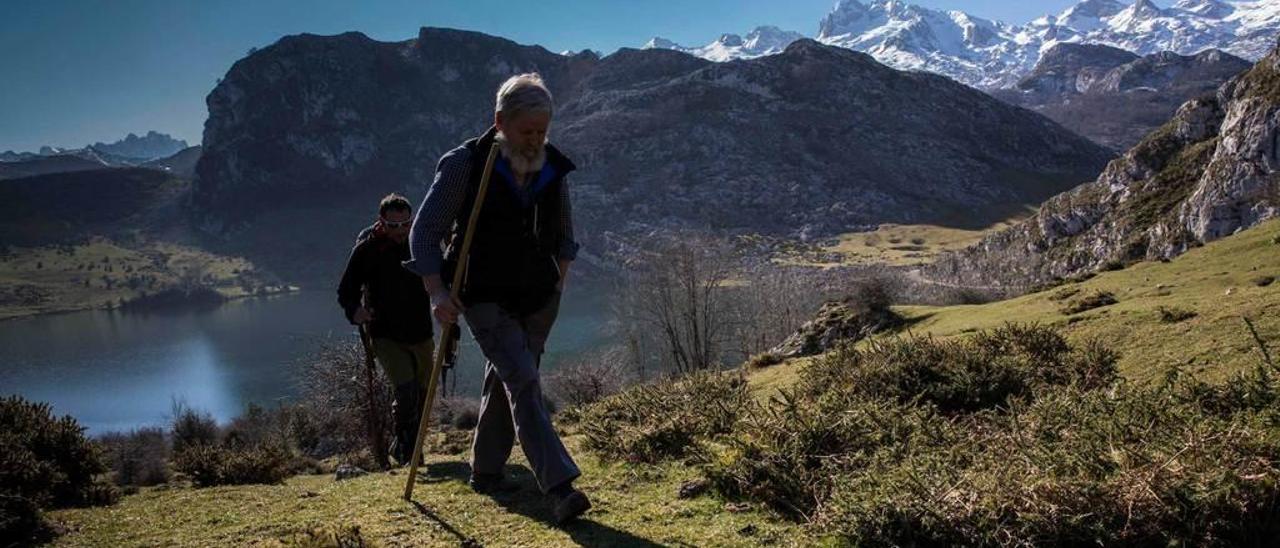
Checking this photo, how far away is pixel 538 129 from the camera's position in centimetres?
479

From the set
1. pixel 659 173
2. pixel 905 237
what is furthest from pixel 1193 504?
pixel 659 173

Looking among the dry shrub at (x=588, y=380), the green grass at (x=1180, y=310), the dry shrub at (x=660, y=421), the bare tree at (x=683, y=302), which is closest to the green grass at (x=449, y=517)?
the dry shrub at (x=660, y=421)

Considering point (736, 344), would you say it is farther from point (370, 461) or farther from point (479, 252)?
point (479, 252)

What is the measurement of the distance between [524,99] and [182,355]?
13439cm

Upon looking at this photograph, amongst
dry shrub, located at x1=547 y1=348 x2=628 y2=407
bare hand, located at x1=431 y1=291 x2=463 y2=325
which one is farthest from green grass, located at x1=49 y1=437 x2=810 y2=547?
dry shrub, located at x1=547 y1=348 x2=628 y2=407

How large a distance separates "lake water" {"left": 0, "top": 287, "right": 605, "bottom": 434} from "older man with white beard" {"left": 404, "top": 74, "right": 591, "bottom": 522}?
57004 mm

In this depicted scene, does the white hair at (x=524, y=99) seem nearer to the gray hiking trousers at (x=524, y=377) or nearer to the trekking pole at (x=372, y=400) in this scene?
the gray hiking trousers at (x=524, y=377)

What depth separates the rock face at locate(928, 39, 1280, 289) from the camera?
125 ft

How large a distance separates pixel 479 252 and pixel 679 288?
53205mm

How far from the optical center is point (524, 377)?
4.86 m

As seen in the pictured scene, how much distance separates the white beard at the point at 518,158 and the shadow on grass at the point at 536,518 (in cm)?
213

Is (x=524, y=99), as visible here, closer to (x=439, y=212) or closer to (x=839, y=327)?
(x=439, y=212)

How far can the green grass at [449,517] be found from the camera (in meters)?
4.30

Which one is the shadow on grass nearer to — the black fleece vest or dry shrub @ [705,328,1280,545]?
dry shrub @ [705,328,1280,545]
